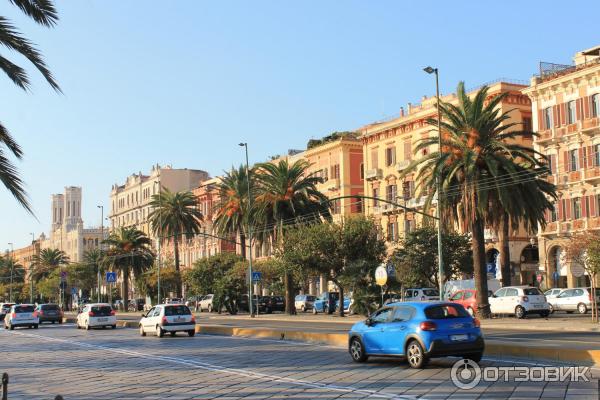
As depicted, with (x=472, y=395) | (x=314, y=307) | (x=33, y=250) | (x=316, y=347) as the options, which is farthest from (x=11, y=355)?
(x=33, y=250)

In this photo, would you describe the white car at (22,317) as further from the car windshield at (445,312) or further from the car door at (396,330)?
the car windshield at (445,312)

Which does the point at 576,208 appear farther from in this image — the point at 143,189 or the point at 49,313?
the point at 143,189

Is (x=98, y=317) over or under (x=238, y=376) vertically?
over

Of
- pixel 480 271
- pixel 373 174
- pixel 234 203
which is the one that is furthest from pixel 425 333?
pixel 373 174

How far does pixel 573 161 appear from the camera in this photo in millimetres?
59312

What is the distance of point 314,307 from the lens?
2576 inches

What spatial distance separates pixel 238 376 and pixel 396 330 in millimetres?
3857

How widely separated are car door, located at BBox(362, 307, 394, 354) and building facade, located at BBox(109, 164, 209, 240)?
326 feet

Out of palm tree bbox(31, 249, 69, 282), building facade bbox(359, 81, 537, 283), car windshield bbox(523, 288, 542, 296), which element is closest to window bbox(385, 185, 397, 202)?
building facade bbox(359, 81, 537, 283)

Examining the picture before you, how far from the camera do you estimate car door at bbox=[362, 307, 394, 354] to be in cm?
1883

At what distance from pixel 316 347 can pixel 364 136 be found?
54.9 m

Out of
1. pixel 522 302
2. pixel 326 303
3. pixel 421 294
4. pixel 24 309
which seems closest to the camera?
pixel 522 302

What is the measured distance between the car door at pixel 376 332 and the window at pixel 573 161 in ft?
145

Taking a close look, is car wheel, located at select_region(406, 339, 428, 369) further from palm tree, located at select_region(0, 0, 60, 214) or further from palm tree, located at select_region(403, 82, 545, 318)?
palm tree, located at select_region(403, 82, 545, 318)
